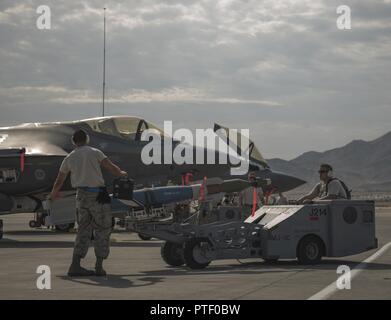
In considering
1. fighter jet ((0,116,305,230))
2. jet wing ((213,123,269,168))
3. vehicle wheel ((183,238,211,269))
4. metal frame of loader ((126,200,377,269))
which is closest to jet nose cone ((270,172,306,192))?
jet wing ((213,123,269,168))

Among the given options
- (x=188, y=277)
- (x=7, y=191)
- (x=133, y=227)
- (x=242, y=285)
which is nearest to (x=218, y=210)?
(x=133, y=227)

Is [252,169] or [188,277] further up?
[252,169]

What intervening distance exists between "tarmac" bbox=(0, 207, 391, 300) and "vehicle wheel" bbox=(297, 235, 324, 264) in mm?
169

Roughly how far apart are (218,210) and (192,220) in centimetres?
76

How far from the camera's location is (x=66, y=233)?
25.5m

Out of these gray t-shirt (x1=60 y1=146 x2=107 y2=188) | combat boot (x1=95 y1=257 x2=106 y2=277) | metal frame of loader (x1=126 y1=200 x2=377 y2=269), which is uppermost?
gray t-shirt (x1=60 y1=146 x2=107 y2=188)

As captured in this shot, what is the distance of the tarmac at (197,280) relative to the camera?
8.61m

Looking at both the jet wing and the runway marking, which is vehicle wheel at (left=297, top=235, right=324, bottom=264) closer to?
the runway marking

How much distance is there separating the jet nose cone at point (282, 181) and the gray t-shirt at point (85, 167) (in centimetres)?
1830

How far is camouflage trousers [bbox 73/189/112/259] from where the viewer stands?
10.9 m

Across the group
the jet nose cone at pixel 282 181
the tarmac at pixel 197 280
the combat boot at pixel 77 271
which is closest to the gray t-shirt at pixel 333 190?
the tarmac at pixel 197 280
